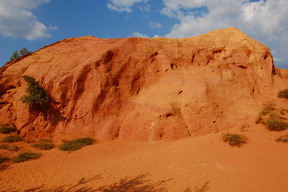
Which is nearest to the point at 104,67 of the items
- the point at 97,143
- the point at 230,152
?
the point at 97,143

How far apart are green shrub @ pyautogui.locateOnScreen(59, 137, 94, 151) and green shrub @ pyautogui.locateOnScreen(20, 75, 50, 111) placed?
2.72 meters

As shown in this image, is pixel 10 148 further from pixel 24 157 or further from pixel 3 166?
pixel 3 166

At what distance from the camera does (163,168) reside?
711 cm

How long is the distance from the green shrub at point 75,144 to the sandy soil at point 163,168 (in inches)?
12.3

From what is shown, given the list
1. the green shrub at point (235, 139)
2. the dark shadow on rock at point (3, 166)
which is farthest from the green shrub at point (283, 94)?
the dark shadow on rock at point (3, 166)

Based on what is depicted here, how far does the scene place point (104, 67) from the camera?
37.7ft

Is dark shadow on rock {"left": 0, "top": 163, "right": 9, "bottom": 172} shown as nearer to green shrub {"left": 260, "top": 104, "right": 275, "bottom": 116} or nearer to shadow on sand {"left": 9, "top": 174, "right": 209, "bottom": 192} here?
shadow on sand {"left": 9, "top": 174, "right": 209, "bottom": 192}

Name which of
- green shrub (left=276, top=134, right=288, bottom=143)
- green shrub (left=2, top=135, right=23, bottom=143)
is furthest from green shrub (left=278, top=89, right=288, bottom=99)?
green shrub (left=2, top=135, right=23, bottom=143)

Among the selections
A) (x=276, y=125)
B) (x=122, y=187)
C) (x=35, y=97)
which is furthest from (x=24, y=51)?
(x=276, y=125)

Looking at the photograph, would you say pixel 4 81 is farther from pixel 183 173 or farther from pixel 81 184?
pixel 183 173

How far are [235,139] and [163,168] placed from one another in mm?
3622

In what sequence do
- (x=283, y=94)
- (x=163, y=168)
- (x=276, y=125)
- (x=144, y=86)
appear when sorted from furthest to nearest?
(x=144, y=86)
(x=283, y=94)
(x=276, y=125)
(x=163, y=168)

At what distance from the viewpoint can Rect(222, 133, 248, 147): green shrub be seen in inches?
333

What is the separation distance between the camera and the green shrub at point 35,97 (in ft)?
34.8
